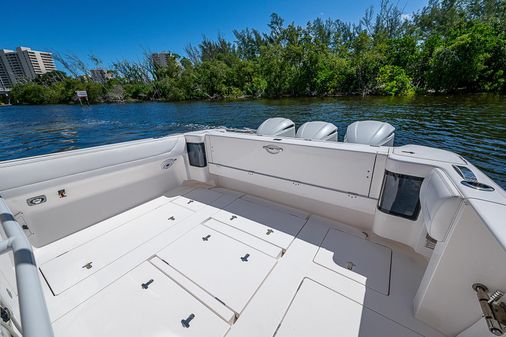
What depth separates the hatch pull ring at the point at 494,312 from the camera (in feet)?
1.63

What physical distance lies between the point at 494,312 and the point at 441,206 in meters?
0.31

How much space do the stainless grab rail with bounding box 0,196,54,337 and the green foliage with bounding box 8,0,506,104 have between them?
17195 millimetres

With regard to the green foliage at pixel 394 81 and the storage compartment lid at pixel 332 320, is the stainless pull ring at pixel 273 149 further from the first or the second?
the green foliage at pixel 394 81

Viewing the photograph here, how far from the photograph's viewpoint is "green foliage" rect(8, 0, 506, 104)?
484 inches

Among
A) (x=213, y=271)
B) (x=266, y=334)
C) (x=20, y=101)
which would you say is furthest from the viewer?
(x=20, y=101)

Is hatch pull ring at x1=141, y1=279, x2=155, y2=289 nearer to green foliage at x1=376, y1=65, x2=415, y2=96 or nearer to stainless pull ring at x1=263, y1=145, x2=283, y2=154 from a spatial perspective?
stainless pull ring at x1=263, y1=145, x2=283, y2=154

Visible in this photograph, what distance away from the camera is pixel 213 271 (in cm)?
113

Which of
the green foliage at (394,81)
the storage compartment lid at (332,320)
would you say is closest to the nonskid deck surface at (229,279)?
the storage compartment lid at (332,320)

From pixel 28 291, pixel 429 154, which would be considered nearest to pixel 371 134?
pixel 429 154

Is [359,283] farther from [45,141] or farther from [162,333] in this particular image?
[45,141]

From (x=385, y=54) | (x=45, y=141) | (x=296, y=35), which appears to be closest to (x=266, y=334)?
(x=45, y=141)

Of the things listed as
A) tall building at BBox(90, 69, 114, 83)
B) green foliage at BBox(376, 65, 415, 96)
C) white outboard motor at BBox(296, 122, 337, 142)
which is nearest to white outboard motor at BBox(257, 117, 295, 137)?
white outboard motor at BBox(296, 122, 337, 142)

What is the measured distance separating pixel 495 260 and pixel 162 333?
3.85ft

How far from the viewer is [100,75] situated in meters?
34.2
